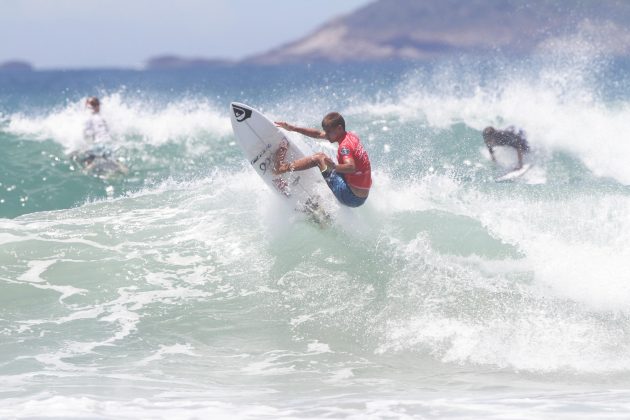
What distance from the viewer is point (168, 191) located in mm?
11844

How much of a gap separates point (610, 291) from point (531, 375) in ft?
5.77

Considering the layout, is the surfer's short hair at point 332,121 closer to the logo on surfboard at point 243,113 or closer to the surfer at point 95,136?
the logo on surfboard at point 243,113

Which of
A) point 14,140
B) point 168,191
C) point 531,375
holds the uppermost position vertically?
point 14,140

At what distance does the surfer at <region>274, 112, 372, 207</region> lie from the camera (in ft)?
27.0

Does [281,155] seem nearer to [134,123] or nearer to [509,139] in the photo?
[509,139]

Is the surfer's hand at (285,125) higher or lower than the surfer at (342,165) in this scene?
higher

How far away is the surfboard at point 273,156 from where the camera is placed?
29.7 feet

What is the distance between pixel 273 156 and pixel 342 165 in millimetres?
1323

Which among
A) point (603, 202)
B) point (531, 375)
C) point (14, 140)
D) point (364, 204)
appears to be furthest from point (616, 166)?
point (14, 140)

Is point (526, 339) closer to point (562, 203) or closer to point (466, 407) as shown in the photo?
point (466, 407)

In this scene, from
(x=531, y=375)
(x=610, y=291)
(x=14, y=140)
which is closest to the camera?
(x=531, y=375)

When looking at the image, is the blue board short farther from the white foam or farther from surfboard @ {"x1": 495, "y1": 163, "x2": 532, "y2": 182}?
the white foam

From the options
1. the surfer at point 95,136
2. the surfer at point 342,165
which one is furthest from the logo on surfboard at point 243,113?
the surfer at point 95,136

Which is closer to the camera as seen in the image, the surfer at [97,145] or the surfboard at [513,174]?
the surfboard at [513,174]
